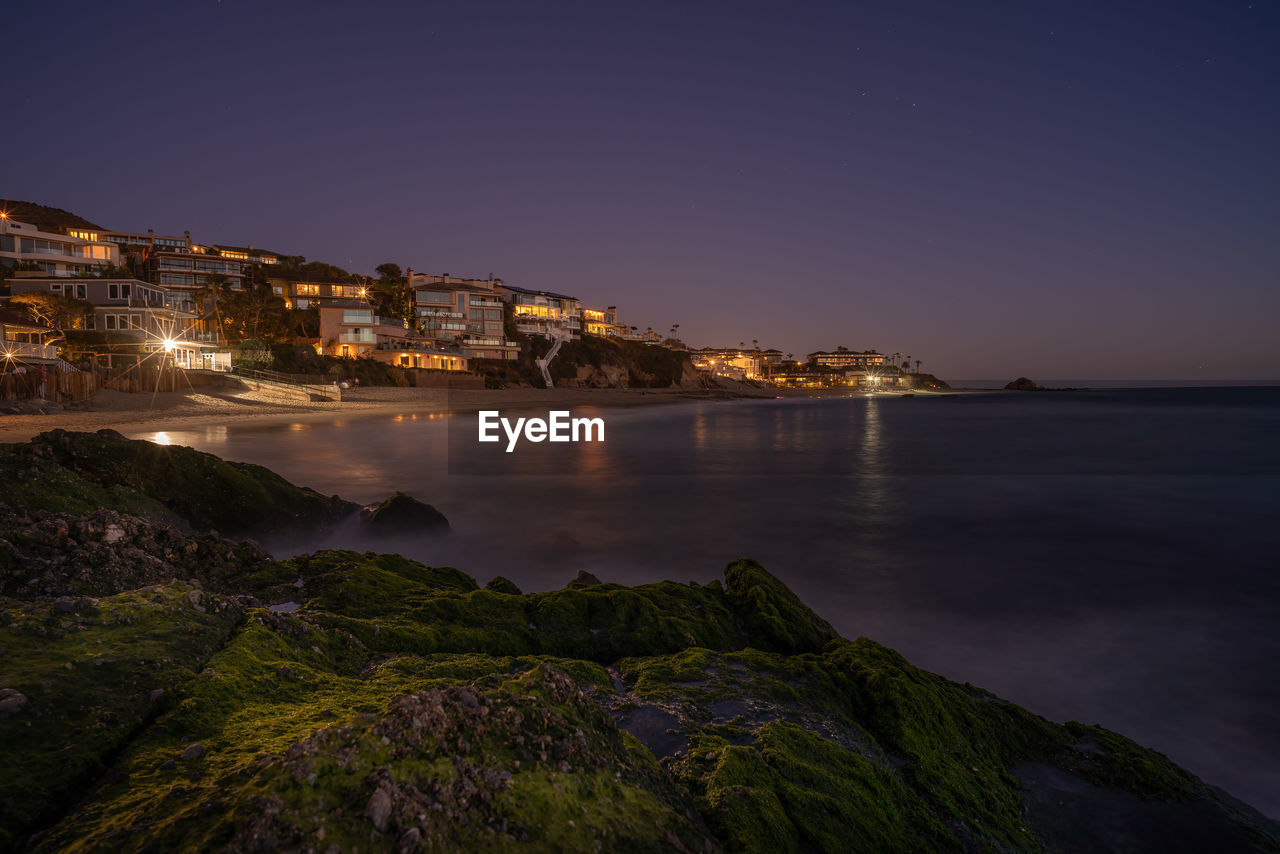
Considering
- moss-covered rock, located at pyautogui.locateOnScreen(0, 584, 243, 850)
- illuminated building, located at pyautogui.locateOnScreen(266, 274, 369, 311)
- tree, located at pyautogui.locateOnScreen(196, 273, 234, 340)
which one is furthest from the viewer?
illuminated building, located at pyautogui.locateOnScreen(266, 274, 369, 311)

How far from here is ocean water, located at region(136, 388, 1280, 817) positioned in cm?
909

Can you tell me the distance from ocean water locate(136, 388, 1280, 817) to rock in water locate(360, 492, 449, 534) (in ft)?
1.42

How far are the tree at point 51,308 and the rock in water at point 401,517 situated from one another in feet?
180

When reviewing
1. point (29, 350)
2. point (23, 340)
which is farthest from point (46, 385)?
point (23, 340)

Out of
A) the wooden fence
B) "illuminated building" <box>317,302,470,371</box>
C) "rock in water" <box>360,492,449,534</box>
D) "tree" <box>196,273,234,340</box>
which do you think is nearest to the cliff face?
"rock in water" <box>360,492,449,534</box>

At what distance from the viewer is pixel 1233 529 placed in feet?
64.3

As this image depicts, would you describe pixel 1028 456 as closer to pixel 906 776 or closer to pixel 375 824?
pixel 906 776

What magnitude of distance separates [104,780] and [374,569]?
497 cm

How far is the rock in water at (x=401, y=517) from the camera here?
44.0ft

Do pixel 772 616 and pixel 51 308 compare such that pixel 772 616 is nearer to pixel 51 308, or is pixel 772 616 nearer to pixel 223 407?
pixel 223 407

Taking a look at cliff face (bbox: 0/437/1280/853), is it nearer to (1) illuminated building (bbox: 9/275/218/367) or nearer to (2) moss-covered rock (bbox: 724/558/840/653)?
(2) moss-covered rock (bbox: 724/558/840/653)
